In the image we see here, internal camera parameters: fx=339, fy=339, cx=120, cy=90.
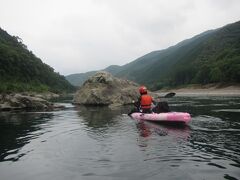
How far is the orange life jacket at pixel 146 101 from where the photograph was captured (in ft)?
85.1

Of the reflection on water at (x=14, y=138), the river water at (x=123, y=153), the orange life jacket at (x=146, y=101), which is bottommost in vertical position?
the river water at (x=123, y=153)

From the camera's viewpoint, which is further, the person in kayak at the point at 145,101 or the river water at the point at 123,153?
the person in kayak at the point at 145,101

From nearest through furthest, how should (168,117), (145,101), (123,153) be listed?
(123,153) → (168,117) → (145,101)

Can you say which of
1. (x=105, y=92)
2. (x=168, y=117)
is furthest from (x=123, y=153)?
(x=105, y=92)

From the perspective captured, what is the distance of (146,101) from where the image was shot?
2603 centimetres

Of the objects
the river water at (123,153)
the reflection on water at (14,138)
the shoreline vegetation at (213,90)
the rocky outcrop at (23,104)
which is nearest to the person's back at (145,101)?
the river water at (123,153)

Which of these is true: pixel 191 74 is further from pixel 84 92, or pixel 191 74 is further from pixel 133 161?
pixel 133 161

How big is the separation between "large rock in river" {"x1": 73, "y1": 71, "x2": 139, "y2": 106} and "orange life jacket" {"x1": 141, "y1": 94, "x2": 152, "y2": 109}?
66.2ft

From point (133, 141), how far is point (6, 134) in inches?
321

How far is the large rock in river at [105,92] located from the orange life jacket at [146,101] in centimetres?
2018

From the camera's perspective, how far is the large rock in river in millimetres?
48219

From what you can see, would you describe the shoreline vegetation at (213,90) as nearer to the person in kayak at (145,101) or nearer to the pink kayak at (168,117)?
the person in kayak at (145,101)

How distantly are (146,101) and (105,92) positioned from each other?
23.3 m

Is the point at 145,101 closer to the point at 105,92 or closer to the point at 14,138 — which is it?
the point at 14,138
